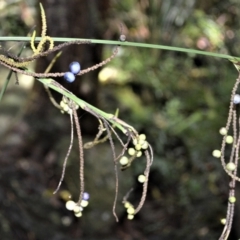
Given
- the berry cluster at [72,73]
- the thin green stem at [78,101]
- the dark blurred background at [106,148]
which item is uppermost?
the dark blurred background at [106,148]

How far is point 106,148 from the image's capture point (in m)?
2.03

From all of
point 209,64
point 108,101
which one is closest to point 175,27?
point 209,64

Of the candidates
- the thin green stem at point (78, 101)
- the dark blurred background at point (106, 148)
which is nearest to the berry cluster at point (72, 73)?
the thin green stem at point (78, 101)

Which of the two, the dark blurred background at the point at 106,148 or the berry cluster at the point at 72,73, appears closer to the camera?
the berry cluster at the point at 72,73

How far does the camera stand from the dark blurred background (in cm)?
177

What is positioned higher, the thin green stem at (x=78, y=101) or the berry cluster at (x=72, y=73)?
the berry cluster at (x=72, y=73)

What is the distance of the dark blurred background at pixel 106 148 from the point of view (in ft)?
5.81

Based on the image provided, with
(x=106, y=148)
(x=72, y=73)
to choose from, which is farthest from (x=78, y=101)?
(x=106, y=148)

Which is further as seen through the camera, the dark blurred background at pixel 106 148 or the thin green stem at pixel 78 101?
the dark blurred background at pixel 106 148

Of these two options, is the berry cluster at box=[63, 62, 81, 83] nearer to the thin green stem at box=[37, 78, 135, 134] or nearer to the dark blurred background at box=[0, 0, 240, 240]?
the thin green stem at box=[37, 78, 135, 134]

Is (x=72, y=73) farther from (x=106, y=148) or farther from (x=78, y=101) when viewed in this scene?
(x=106, y=148)

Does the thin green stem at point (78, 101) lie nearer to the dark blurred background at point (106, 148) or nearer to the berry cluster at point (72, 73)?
the berry cluster at point (72, 73)

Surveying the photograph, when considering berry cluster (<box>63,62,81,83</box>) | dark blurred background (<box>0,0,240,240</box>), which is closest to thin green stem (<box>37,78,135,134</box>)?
berry cluster (<box>63,62,81,83</box>)

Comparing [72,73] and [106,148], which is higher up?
[106,148]
